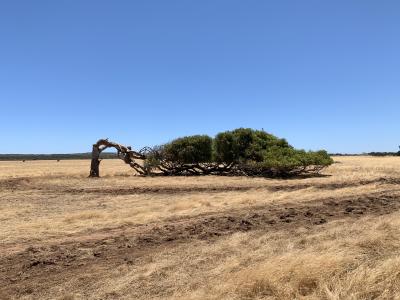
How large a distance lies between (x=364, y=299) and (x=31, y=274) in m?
4.14

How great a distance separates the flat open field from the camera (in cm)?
558

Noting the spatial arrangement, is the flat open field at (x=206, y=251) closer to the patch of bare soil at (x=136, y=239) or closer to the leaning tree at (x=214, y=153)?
the patch of bare soil at (x=136, y=239)

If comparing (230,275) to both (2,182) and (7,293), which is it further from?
(2,182)

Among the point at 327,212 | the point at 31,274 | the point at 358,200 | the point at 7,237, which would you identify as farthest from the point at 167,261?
the point at 358,200

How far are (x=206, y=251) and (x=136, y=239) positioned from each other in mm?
1502

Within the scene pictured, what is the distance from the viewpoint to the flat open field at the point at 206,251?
18.3 ft

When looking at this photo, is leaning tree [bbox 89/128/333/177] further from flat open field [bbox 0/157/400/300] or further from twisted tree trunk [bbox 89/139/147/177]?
flat open field [bbox 0/157/400/300]

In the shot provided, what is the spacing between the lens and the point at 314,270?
5.84 meters

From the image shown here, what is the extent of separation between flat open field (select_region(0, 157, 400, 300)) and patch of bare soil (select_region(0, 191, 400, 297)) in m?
0.02

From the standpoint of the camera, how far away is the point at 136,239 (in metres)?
8.33

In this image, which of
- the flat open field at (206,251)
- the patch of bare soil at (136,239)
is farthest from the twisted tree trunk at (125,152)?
the patch of bare soil at (136,239)

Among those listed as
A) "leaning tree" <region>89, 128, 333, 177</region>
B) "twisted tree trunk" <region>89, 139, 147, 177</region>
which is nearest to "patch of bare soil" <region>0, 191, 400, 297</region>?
"leaning tree" <region>89, 128, 333, 177</region>

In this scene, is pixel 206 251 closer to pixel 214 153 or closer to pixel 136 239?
pixel 136 239

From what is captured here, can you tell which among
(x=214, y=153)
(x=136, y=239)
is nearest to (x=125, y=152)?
(x=214, y=153)
